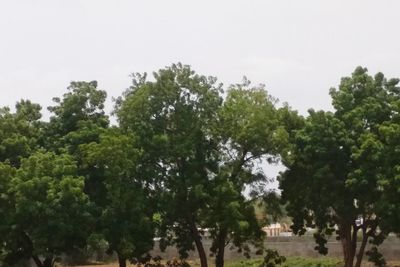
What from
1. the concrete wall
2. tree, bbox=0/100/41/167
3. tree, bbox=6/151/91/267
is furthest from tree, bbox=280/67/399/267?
tree, bbox=0/100/41/167

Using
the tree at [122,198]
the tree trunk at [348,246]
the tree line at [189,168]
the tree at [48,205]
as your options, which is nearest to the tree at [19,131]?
the tree line at [189,168]

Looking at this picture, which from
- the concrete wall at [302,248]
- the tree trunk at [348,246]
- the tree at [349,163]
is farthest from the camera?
the concrete wall at [302,248]

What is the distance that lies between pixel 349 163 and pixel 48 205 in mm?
12452

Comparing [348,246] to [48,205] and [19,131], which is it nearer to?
[48,205]

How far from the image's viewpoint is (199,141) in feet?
96.0

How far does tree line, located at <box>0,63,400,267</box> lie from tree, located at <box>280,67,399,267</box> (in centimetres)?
5

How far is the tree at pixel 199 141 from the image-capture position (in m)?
28.4

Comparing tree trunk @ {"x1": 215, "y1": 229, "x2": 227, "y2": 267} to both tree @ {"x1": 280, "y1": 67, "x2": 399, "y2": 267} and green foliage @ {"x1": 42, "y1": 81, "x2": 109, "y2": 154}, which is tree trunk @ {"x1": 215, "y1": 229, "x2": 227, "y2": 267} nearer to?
tree @ {"x1": 280, "y1": 67, "x2": 399, "y2": 267}

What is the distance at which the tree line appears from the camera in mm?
27609

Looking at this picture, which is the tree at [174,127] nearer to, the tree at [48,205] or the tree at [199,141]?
the tree at [199,141]

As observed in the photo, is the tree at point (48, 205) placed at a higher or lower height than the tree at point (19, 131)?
lower

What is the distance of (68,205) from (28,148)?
434cm

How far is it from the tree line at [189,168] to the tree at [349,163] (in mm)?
52

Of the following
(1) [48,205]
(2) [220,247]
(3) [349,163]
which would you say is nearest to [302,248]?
(2) [220,247]
